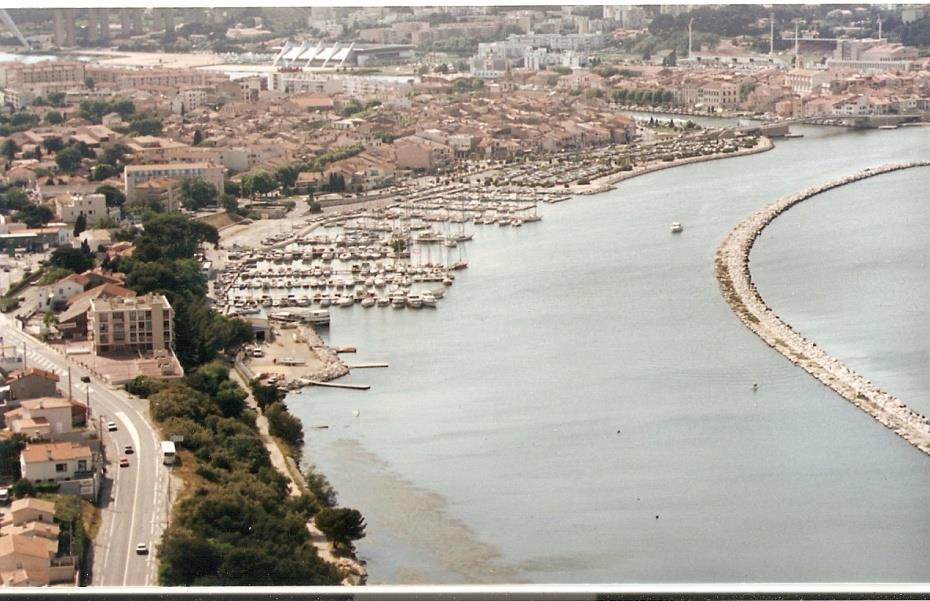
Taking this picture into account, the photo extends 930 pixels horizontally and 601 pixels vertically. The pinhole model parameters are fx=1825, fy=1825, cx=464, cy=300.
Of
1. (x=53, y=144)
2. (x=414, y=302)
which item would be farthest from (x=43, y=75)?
(x=414, y=302)

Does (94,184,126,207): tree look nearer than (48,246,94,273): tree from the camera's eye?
No

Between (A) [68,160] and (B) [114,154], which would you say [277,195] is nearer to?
(B) [114,154]

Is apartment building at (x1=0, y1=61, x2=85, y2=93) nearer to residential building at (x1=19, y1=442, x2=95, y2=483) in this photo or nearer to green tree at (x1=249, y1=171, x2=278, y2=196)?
green tree at (x1=249, y1=171, x2=278, y2=196)

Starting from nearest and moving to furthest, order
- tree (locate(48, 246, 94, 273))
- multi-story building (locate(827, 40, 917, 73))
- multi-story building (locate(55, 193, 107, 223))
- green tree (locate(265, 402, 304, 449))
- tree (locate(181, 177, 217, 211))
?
green tree (locate(265, 402, 304, 449)) < tree (locate(48, 246, 94, 273)) < multi-story building (locate(55, 193, 107, 223)) < tree (locate(181, 177, 217, 211)) < multi-story building (locate(827, 40, 917, 73))

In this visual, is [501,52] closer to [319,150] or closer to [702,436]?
[319,150]

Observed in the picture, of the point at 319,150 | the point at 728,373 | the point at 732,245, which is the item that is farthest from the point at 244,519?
the point at 319,150

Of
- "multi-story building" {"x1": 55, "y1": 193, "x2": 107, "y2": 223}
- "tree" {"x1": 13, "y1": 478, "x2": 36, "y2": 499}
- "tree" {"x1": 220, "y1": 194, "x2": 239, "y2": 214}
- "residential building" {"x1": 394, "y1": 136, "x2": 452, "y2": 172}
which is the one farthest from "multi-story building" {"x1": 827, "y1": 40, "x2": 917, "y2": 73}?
"tree" {"x1": 13, "y1": 478, "x2": 36, "y2": 499}
